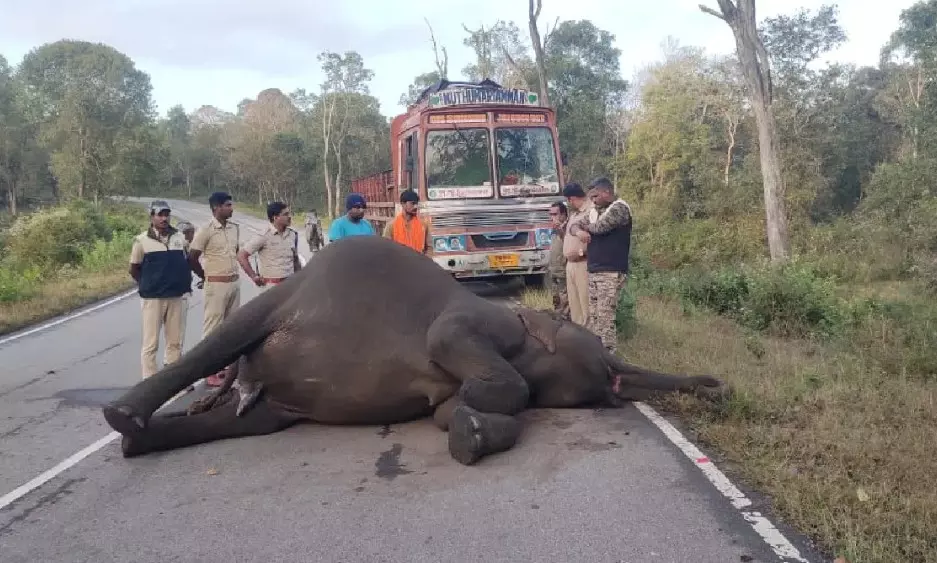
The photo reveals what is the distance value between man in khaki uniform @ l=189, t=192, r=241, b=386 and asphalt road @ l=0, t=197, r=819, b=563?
5.41 feet

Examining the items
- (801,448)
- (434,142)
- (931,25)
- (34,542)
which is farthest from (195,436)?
(931,25)

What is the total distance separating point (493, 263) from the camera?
1188cm

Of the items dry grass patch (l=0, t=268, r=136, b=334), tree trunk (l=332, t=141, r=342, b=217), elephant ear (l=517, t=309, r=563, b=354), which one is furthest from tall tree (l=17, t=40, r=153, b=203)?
elephant ear (l=517, t=309, r=563, b=354)

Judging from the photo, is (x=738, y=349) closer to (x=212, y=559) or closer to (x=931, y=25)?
(x=212, y=559)

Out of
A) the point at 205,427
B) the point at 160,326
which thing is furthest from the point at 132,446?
the point at 160,326

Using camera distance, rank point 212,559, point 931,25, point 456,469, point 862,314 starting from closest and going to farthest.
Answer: point 212,559, point 456,469, point 862,314, point 931,25

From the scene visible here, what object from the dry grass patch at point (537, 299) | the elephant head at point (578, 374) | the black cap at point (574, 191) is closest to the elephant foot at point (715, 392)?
the elephant head at point (578, 374)

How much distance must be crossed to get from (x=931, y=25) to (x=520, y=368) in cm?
3766

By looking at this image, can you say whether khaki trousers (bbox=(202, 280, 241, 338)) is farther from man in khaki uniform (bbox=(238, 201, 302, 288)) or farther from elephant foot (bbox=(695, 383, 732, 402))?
elephant foot (bbox=(695, 383, 732, 402))

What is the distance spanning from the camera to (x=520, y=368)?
210 inches

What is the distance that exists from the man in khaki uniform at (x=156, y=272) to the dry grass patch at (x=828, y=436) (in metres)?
4.23

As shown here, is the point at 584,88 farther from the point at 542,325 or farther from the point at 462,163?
the point at 542,325

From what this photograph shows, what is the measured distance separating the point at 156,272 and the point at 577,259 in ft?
13.9

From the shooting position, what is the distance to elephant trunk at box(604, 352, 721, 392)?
5.46m
